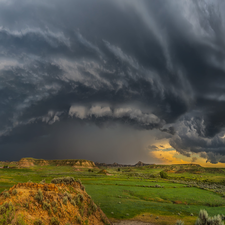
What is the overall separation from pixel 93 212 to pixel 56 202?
214 inches

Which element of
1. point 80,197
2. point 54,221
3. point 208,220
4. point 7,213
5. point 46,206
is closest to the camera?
point 7,213

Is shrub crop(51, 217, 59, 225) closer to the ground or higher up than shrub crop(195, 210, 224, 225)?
higher up

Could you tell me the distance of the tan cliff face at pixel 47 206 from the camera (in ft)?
37.2

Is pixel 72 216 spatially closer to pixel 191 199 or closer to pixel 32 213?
pixel 32 213

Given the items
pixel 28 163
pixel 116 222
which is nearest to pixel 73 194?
pixel 116 222

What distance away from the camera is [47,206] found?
13234 mm

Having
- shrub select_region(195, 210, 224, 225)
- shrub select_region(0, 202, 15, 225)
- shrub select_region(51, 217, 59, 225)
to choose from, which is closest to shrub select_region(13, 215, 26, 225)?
shrub select_region(0, 202, 15, 225)

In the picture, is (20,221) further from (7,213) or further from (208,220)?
(208,220)

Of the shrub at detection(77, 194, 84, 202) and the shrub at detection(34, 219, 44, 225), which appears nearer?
the shrub at detection(34, 219, 44, 225)

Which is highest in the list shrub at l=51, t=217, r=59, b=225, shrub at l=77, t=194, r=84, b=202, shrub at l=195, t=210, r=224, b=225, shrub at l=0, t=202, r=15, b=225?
shrub at l=0, t=202, r=15, b=225

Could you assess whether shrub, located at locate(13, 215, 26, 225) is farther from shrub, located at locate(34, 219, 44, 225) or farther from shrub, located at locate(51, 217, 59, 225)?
shrub, located at locate(51, 217, 59, 225)

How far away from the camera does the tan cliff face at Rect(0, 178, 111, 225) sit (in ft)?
37.2

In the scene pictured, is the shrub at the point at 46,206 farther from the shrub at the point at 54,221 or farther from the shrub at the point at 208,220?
the shrub at the point at 208,220

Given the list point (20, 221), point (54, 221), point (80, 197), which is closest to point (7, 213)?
point (20, 221)
